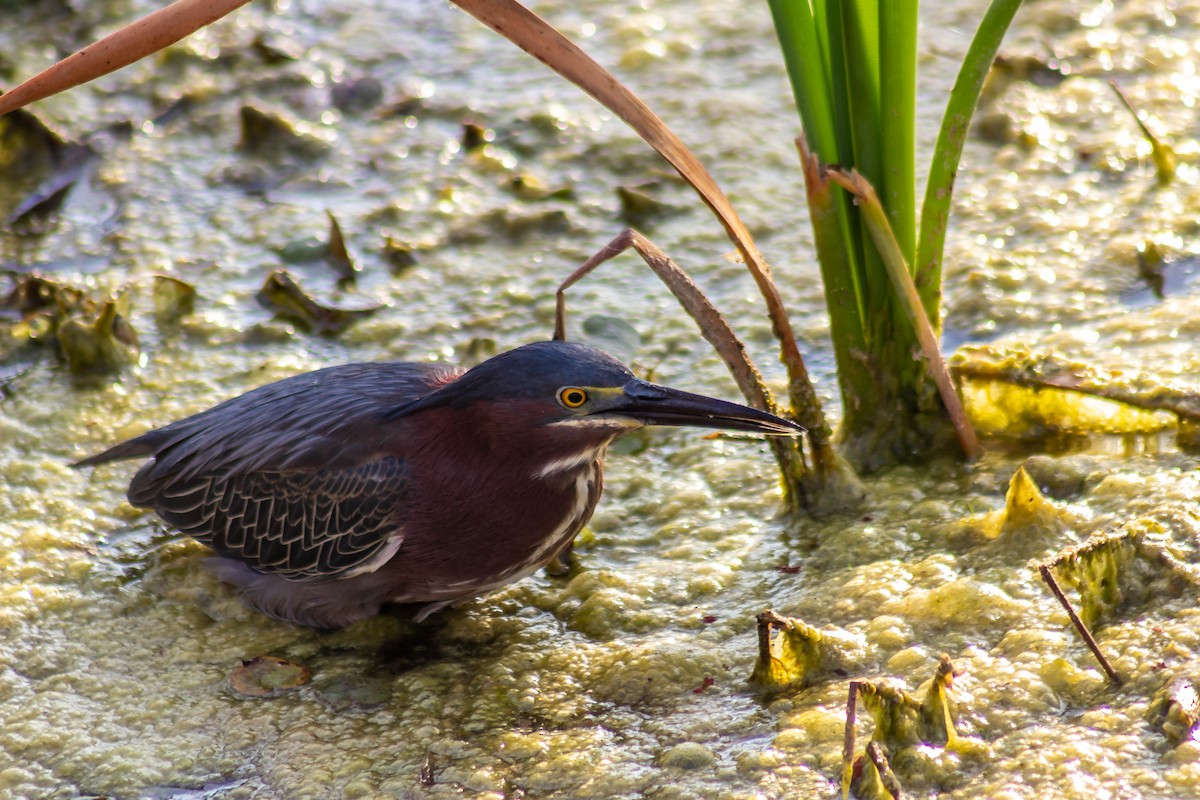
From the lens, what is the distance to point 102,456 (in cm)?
386

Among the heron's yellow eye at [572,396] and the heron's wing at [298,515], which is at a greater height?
the heron's yellow eye at [572,396]

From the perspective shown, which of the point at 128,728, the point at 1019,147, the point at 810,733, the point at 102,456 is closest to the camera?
the point at 810,733

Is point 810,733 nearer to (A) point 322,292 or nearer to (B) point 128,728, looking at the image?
(B) point 128,728

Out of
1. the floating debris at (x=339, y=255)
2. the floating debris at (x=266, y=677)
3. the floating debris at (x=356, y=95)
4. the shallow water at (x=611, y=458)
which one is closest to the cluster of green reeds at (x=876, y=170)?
the shallow water at (x=611, y=458)

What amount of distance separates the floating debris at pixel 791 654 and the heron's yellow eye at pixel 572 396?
26.8 inches

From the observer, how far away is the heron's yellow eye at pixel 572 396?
3.17 meters

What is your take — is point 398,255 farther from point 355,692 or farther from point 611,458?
point 355,692

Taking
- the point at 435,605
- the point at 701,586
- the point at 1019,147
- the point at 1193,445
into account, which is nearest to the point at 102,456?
the point at 435,605

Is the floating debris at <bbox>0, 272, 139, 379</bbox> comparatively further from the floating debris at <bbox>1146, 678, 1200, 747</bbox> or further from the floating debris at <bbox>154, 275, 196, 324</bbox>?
the floating debris at <bbox>1146, 678, 1200, 747</bbox>

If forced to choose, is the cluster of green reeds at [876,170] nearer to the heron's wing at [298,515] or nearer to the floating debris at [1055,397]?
the floating debris at [1055,397]

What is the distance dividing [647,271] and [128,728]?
8.41 feet

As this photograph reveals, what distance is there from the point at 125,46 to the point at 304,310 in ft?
6.14

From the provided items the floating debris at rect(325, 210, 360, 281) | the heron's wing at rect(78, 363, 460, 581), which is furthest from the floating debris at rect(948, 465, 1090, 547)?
the floating debris at rect(325, 210, 360, 281)

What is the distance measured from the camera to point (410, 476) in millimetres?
3367
